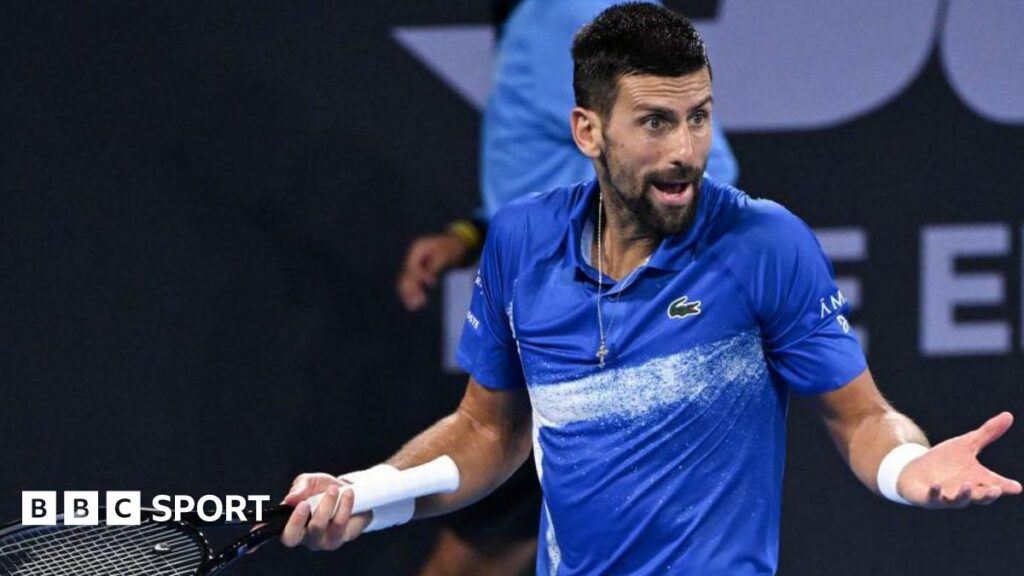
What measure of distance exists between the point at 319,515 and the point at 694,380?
0.66 metres

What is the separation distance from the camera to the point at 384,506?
304 centimetres

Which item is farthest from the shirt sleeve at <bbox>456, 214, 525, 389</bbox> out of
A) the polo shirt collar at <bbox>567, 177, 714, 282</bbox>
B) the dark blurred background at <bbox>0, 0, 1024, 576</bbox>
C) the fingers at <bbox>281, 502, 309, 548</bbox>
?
the dark blurred background at <bbox>0, 0, 1024, 576</bbox>

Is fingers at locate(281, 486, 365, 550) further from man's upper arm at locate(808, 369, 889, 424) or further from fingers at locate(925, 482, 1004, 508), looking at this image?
fingers at locate(925, 482, 1004, 508)

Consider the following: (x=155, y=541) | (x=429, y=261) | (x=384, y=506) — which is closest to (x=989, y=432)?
(x=384, y=506)

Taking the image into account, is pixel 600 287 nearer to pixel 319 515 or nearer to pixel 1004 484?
pixel 319 515

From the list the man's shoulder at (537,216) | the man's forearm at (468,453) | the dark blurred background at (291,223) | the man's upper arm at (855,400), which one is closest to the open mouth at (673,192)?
the man's shoulder at (537,216)

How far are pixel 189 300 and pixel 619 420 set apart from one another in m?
2.34

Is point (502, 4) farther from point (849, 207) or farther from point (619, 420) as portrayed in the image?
point (619, 420)

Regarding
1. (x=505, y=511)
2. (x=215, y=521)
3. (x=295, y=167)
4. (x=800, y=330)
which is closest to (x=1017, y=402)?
(x=505, y=511)

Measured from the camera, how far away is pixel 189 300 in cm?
494

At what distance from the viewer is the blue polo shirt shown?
2.82 metres

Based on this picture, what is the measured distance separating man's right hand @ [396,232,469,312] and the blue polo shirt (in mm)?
1726

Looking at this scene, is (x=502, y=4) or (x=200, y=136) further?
(x=200, y=136)

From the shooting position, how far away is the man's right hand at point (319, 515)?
2.84 meters
